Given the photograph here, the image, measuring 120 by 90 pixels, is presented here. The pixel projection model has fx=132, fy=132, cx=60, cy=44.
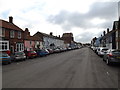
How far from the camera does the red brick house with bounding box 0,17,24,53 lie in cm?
2728

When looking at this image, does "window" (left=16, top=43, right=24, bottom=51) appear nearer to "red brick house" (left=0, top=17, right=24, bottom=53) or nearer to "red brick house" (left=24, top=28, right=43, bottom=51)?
"red brick house" (left=0, top=17, right=24, bottom=53)

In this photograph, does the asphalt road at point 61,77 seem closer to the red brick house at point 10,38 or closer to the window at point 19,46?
the red brick house at point 10,38

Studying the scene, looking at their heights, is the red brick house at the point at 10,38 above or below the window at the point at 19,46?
above

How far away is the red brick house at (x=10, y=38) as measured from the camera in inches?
1074

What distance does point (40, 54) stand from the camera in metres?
→ 28.2

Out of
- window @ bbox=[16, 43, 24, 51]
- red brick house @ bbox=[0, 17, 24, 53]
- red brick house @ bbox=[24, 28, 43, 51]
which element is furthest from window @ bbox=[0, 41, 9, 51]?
red brick house @ bbox=[24, 28, 43, 51]

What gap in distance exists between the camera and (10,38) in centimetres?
2969

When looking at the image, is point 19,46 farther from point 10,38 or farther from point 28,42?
point 28,42

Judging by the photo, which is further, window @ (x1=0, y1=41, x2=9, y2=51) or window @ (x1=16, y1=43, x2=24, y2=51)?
window @ (x1=16, y1=43, x2=24, y2=51)

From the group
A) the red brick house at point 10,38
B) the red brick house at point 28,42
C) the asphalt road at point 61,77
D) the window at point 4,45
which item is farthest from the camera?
the red brick house at point 28,42

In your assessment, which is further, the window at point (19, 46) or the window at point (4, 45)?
the window at point (19, 46)

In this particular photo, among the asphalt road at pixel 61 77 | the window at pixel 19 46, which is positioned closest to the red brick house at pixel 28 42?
the window at pixel 19 46

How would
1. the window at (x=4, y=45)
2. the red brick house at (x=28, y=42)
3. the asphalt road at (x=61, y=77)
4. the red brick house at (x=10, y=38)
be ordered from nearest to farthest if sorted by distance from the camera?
1. the asphalt road at (x=61, y=77)
2. the window at (x=4, y=45)
3. the red brick house at (x=10, y=38)
4. the red brick house at (x=28, y=42)

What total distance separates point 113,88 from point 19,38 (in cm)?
3036
